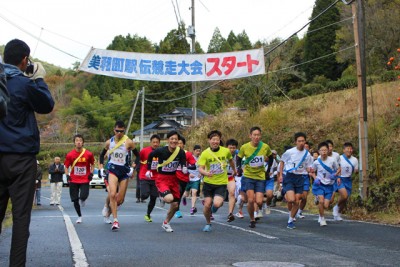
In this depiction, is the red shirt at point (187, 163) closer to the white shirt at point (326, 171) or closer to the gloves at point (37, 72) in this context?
the white shirt at point (326, 171)

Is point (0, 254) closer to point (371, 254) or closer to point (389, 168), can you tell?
point (371, 254)

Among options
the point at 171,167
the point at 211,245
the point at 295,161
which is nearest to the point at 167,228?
the point at 171,167

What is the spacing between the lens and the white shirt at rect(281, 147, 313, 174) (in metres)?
12.9

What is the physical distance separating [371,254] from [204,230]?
3.92 m

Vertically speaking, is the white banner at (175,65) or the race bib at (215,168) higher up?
the white banner at (175,65)

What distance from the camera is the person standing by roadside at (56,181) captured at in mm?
23922

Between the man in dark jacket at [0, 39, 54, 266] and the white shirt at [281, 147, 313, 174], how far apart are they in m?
8.13

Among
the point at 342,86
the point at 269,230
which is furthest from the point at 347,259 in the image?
the point at 342,86

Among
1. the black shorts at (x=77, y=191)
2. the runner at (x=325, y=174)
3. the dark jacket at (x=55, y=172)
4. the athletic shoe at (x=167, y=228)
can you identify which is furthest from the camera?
the dark jacket at (x=55, y=172)

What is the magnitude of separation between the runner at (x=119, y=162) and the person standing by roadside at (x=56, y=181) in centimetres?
1155

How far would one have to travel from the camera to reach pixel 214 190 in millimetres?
12219

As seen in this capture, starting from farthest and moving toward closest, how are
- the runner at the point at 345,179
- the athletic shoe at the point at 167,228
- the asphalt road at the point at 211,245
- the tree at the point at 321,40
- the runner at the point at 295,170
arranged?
the tree at the point at 321,40
the runner at the point at 345,179
the runner at the point at 295,170
the athletic shoe at the point at 167,228
the asphalt road at the point at 211,245

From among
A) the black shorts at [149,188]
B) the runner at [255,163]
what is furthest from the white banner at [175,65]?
the runner at [255,163]

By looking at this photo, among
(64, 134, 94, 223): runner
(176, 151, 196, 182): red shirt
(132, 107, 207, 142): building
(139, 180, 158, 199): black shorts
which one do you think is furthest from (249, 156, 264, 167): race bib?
(132, 107, 207, 142): building
